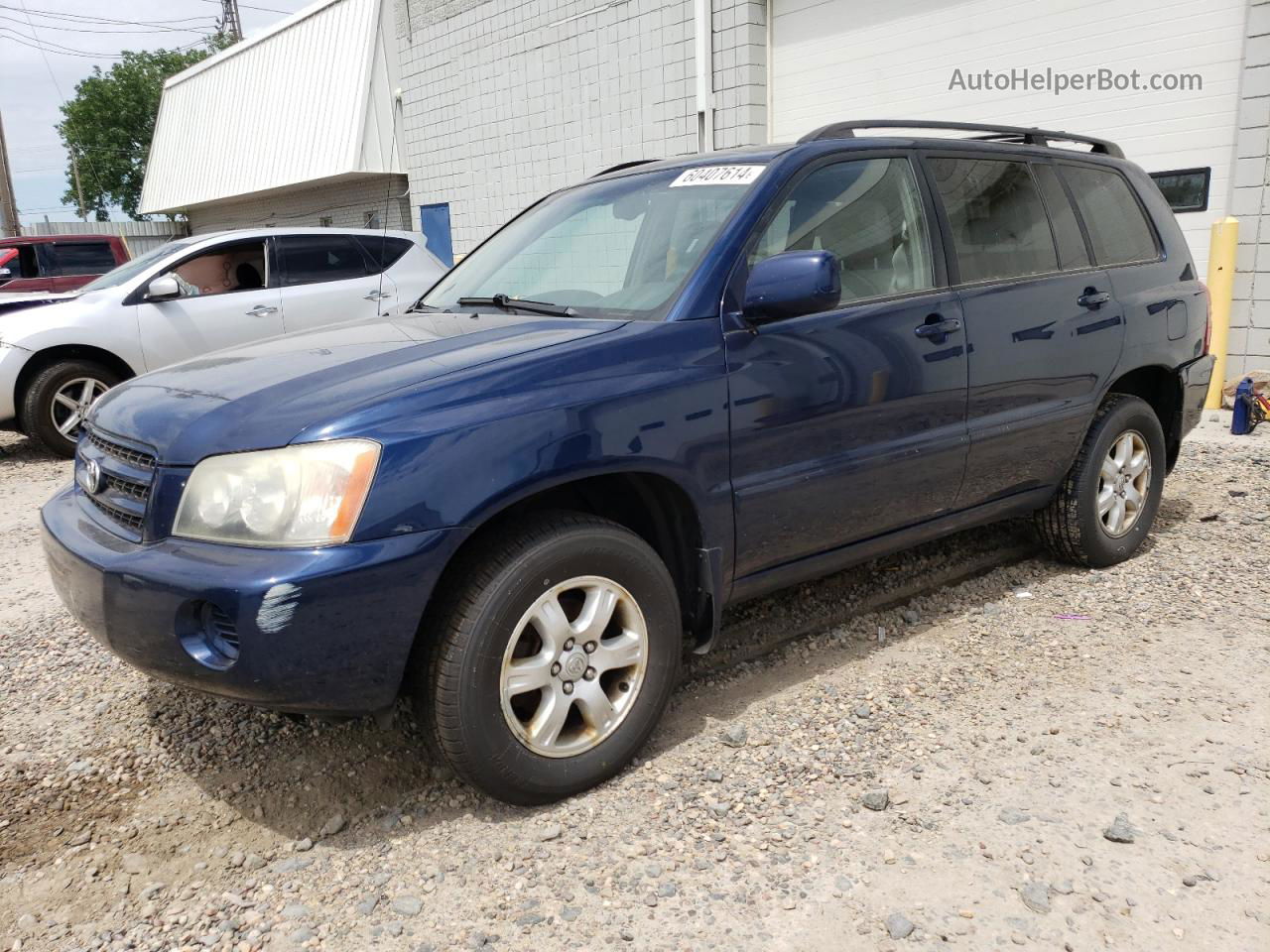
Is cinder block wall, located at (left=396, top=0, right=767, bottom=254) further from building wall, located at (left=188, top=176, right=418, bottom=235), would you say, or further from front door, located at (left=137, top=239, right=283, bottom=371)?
front door, located at (left=137, top=239, right=283, bottom=371)

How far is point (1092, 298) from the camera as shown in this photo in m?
4.10

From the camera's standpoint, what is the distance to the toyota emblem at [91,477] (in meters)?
2.83

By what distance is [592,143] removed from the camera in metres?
12.5

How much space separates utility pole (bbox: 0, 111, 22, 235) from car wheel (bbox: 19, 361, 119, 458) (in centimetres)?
1496

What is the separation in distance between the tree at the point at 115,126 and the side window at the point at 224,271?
48756mm

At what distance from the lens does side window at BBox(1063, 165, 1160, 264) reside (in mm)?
4277

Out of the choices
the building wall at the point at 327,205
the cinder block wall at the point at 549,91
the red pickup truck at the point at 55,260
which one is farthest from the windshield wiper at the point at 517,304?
the building wall at the point at 327,205

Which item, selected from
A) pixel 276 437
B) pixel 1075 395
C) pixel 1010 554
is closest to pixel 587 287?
pixel 276 437

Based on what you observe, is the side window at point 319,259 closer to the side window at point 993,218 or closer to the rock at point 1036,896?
the side window at point 993,218

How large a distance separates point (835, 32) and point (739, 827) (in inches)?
352

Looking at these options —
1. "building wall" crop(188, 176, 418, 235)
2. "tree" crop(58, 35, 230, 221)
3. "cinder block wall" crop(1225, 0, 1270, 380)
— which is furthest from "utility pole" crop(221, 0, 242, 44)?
"cinder block wall" crop(1225, 0, 1270, 380)

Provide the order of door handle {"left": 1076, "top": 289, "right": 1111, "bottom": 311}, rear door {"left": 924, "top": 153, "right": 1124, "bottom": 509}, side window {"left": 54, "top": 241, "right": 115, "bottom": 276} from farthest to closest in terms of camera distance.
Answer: side window {"left": 54, "top": 241, "right": 115, "bottom": 276} → door handle {"left": 1076, "top": 289, "right": 1111, "bottom": 311} → rear door {"left": 924, "top": 153, "right": 1124, "bottom": 509}

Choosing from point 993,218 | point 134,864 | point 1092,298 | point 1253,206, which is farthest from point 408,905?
point 1253,206

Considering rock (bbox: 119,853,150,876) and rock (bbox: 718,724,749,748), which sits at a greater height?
rock (bbox: 718,724,749,748)
